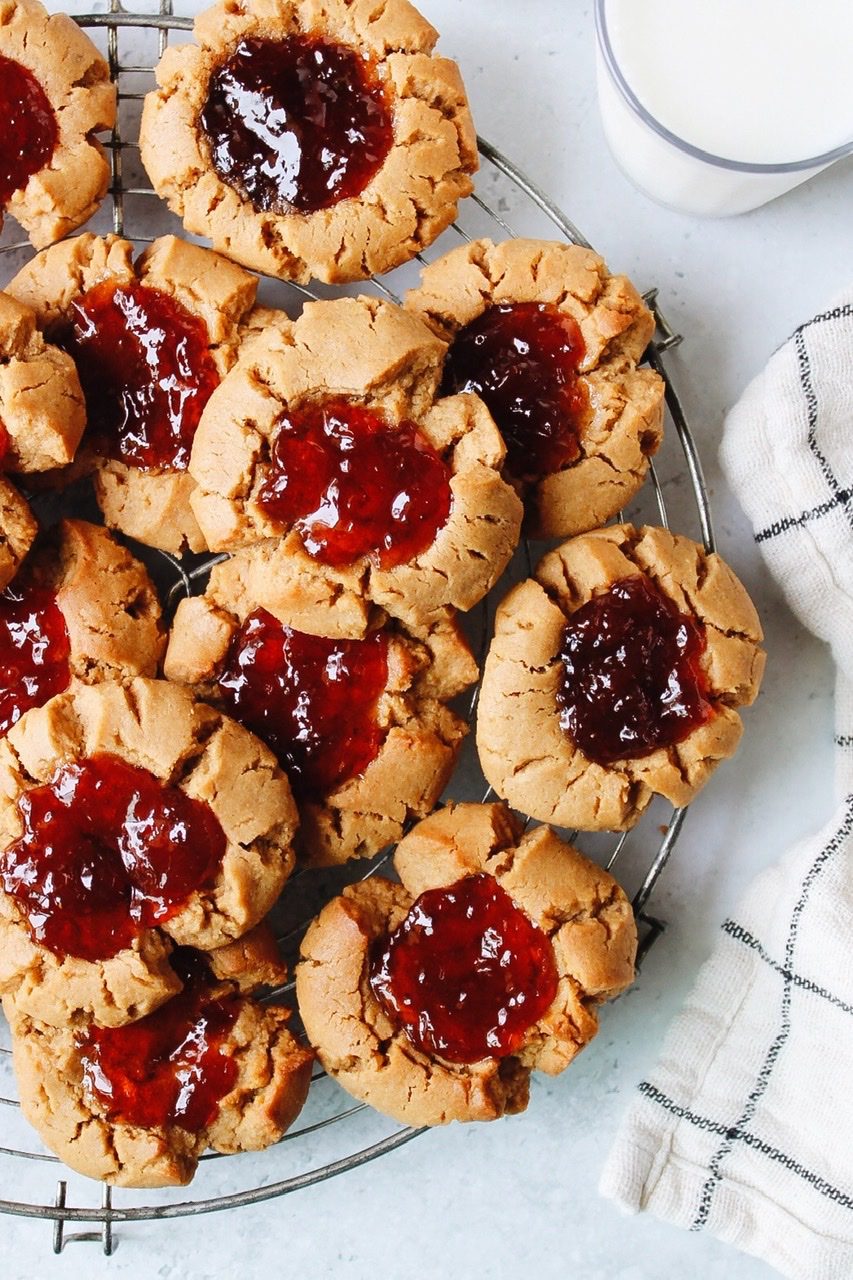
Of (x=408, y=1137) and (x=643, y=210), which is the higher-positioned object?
(x=643, y=210)

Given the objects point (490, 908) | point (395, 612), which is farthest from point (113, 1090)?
point (395, 612)

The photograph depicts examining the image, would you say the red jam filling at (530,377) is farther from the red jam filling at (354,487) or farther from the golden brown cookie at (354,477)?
the red jam filling at (354,487)

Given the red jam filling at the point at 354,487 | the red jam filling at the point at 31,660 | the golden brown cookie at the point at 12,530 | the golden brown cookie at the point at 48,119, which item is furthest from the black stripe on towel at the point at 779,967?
the golden brown cookie at the point at 48,119

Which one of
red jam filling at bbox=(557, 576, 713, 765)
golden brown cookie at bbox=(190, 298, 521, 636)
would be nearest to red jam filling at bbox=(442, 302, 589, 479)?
golden brown cookie at bbox=(190, 298, 521, 636)

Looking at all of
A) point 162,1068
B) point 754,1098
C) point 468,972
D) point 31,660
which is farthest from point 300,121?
point 754,1098

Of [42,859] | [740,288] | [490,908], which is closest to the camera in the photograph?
[42,859]

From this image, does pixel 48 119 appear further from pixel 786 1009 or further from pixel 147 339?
pixel 786 1009

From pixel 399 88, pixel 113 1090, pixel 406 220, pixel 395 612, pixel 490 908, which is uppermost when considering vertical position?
pixel 399 88

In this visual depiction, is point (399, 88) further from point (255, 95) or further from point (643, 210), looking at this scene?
point (643, 210)
